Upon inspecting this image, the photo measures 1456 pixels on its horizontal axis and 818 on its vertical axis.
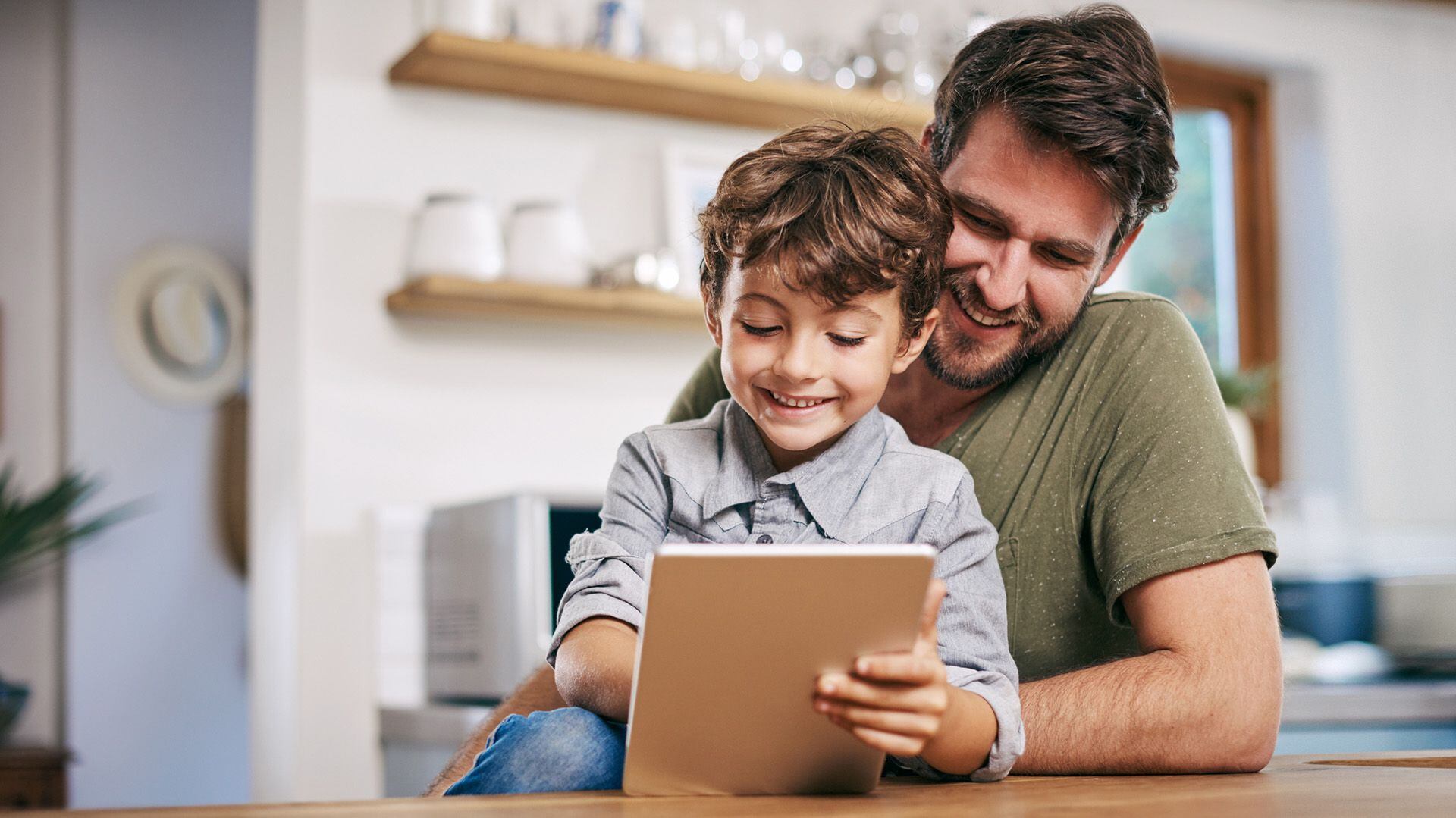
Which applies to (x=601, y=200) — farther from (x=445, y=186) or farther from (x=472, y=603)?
(x=472, y=603)

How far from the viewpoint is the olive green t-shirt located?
1.25m

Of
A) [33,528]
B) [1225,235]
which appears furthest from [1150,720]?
[33,528]

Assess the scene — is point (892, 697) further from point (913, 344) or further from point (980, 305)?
point (980, 305)

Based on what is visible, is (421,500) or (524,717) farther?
(421,500)

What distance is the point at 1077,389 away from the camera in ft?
4.63

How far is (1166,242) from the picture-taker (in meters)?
4.07

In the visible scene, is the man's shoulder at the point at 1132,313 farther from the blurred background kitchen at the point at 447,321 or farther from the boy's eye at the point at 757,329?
the blurred background kitchen at the point at 447,321

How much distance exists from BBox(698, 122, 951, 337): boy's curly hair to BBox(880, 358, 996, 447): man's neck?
273 millimetres

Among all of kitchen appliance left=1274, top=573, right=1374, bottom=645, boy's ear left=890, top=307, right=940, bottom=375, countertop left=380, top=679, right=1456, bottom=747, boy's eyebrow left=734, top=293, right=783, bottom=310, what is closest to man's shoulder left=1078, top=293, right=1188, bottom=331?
boy's ear left=890, top=307, right=940, bottom=375

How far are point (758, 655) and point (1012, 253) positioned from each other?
0.66 metres

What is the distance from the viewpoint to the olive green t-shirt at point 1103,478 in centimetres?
125

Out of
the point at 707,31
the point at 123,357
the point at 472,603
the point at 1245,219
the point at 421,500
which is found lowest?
the point at 472,603

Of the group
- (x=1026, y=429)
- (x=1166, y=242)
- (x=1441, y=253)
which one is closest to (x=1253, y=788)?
(x=1026, y=429)

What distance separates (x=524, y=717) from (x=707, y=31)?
2505mm
